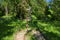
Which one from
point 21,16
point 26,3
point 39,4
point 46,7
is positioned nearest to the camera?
point 26,3

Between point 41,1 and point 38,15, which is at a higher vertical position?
point 41,1

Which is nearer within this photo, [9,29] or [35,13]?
[9,29]

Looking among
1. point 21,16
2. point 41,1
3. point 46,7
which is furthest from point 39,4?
point 21,16

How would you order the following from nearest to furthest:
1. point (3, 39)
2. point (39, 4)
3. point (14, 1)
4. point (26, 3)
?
point (3, 39) → point (26, 3) → point (14, 1) → point (39, 4)

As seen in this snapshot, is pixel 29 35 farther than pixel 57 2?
No

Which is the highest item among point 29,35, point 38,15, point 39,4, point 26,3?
point 26,3

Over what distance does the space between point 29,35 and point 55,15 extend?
21.0 m

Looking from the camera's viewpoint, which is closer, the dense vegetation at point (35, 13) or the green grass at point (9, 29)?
the green grass at point (9, 29)

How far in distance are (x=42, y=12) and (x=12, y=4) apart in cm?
1057

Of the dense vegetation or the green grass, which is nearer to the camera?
the green grass

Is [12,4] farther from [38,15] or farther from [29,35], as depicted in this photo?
[29,35]

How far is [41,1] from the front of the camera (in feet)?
129

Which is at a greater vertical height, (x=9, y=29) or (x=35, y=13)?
(x=9, y=29)

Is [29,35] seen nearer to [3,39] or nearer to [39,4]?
[3,39]
